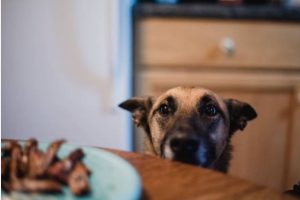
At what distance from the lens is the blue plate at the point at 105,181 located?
0.44m

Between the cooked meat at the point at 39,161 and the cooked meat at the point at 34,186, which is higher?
the cooked meat at the point at 39,161

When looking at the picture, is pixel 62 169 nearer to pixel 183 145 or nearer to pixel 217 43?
pixel 183 145

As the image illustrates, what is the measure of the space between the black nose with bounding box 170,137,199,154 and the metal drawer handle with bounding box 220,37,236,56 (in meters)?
0.86

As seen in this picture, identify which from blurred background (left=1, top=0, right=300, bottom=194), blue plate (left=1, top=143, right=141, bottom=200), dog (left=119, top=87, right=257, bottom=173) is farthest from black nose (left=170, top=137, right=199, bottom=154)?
blurred background (left=1, top=0, right=300, bottom=194)

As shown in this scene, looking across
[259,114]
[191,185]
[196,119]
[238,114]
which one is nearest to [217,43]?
[259,114]

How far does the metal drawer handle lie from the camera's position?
1.67 m

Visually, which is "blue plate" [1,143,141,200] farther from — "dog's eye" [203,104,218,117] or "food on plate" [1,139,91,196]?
"dog's eye" [203,104,218,117]

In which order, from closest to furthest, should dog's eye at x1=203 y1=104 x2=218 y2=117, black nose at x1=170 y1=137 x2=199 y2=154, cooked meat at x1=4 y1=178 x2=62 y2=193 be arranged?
1. cooked meat at x1=4 y1=178 x2=62 y2=193
2. black nose at x1=170 y1=137 x2=199 y2=154
3. dog's eye at x1=203 y1=104 x2=218 y2=117

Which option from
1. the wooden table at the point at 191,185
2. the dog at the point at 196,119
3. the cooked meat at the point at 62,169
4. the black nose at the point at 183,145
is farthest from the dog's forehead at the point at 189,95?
the cooked meat at the point at 62,169

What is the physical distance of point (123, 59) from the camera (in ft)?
5.49

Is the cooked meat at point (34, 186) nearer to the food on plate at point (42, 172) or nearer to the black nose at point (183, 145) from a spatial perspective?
the food on plate at point (42, 172)

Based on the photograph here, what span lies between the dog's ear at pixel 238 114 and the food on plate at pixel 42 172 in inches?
26.8

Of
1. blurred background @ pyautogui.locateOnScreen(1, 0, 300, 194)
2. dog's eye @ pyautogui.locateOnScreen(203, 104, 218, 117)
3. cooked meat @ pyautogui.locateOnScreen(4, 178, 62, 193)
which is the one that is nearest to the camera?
cooked meat @ pyautogui.locateOnScreen(4, 178, 62, 193)

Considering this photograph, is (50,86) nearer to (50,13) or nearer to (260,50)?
(50,13)
